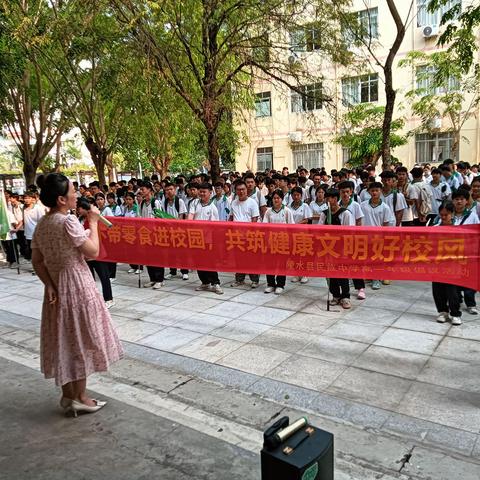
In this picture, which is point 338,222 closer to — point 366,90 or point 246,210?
point 246,210

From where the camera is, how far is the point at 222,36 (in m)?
9.91

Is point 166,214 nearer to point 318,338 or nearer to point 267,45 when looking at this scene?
point 318,338

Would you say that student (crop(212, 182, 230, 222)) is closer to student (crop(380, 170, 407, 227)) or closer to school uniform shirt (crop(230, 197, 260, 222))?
school uniform shirt (crop(230, 197, 260, 222))

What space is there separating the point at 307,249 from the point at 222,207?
278 centimetres

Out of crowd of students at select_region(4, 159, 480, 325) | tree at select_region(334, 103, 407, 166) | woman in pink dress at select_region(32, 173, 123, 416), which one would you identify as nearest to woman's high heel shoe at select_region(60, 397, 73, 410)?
woman in pink dress at select_region(32, 173, 123, 416)

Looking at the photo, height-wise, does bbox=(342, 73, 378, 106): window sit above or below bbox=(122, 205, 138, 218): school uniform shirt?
above

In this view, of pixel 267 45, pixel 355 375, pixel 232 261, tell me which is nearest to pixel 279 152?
pixel 267 45

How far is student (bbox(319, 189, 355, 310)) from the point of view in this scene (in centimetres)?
569

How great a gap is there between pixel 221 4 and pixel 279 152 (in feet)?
51.1

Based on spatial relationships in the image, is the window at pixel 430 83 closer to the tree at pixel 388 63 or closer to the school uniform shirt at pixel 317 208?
the tree at pixel 388 63

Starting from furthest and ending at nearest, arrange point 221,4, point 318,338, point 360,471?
point 221,4
point 318,338
point 360,471

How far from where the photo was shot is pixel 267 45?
9.05 metres

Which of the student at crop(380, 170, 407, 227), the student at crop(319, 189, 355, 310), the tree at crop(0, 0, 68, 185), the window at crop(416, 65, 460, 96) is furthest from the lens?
the window at crop(416, 65, 460, 96)

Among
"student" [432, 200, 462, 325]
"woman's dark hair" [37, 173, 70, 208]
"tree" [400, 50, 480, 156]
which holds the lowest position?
"student" [432, 200, 462, 325]
